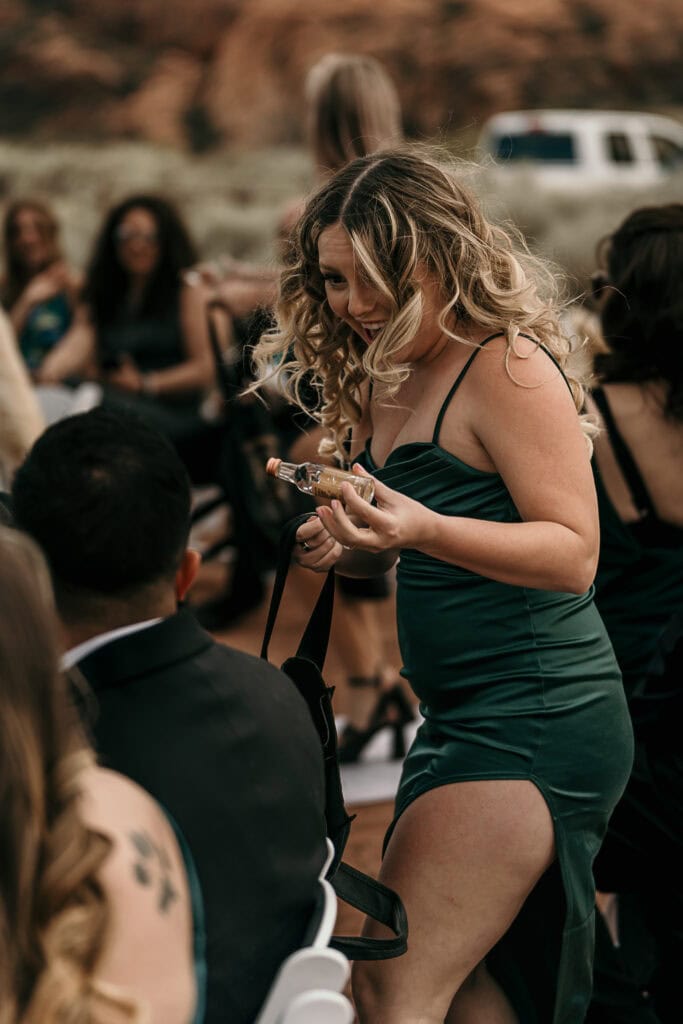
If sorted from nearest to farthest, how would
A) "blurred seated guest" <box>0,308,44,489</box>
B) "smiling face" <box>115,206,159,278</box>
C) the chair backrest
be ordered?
1. the chair backrest
2. "blurred seated guest" <box>0,308,44,489</box>
3. "smiling face" <box>115,206,159,278</box>

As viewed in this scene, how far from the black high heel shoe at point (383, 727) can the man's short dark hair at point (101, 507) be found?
2.87 m

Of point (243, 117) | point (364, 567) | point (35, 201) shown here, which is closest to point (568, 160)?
point (243, 117)

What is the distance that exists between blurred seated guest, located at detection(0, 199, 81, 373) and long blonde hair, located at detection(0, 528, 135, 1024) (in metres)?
6.00

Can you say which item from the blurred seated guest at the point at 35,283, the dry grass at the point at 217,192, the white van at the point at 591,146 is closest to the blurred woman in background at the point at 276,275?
the blurred seated guest at the point at 35,283

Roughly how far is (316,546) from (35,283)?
5.50 metres

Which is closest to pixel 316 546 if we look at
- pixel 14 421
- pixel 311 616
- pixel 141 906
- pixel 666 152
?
pixel 311 616

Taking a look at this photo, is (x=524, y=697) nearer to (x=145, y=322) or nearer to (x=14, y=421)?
(x=14, y=421)

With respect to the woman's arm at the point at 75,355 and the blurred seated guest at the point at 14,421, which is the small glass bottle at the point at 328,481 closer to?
the blurred seated guest at the point at 14,421

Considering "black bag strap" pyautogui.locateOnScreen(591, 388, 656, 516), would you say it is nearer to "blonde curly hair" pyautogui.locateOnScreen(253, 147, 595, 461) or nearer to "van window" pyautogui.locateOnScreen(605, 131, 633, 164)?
"blonde curly hair" pyautogui.locateOnScreen(253, 147, 595, 461)

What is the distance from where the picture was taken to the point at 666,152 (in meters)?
20.3

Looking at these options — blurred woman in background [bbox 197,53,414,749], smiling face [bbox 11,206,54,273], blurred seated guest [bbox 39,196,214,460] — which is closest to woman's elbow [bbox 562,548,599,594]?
blurred woman in background [bbox 197,53,414,749]

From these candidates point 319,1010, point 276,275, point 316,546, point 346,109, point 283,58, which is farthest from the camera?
point 283,58

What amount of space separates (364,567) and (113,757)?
0.95 m

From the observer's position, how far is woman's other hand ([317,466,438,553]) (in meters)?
1.94
